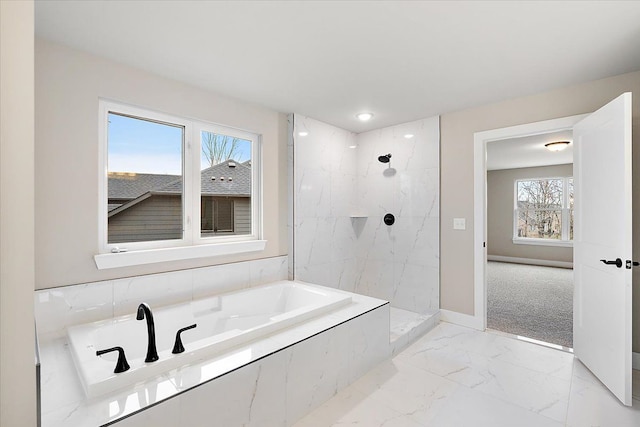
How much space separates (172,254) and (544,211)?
26.7ft

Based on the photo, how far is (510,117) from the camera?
304 cm

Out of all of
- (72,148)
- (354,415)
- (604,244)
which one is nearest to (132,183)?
(72,148)

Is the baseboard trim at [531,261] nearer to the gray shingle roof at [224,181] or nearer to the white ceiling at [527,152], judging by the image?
the white ceiling at [527,152]

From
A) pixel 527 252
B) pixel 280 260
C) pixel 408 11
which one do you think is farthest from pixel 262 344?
pixel 527 252

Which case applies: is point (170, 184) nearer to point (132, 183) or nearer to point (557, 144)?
point (132, 183)

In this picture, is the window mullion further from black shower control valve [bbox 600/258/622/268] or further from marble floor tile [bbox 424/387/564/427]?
black shower control valve [bbox 600/258/622/268]

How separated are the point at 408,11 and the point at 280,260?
2.52 metres

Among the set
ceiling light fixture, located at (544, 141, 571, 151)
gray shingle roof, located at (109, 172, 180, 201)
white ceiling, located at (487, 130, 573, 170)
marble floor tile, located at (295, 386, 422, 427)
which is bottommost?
marble floor tile, located at (295, 386, 422, 427)

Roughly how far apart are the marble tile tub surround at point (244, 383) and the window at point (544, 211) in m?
6.78

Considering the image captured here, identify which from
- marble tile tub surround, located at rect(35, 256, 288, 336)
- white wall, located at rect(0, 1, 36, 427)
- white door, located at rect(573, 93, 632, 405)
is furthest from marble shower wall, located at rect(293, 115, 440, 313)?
white wall, located at rect(0, 1, 36, 427)

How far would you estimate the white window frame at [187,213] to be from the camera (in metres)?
2.26

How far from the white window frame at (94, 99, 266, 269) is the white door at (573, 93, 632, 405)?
282 cm

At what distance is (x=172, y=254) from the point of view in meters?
2.54

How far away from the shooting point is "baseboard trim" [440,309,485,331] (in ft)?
10.6
